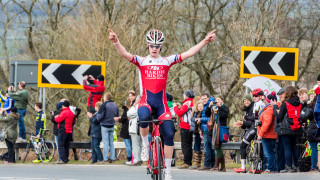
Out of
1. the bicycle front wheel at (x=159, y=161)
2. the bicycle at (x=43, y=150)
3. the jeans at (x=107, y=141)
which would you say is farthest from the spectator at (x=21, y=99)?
the bicycle front wheel at (x=159, y=161)

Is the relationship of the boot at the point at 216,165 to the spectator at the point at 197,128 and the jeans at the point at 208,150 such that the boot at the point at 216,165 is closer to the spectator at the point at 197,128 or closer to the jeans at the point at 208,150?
the jeans at the point at 208,150

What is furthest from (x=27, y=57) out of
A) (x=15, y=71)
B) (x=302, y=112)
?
(x=302, y=112)

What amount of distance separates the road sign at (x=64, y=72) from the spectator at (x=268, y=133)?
26.4 ft

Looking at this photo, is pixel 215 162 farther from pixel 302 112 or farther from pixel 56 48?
pixel 56 48

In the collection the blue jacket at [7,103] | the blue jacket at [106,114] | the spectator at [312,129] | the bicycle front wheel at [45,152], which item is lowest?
the bicycle front wheel at [45,152]

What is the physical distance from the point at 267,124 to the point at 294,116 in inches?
24.7

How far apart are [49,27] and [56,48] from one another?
2245 mm

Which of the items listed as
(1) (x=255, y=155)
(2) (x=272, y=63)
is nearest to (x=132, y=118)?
(2) (x=272, y=63)

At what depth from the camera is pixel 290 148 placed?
52.0 feet

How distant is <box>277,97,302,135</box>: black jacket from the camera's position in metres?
15.6

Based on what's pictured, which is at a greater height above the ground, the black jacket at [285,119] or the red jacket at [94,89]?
the red jacket at [94,89]

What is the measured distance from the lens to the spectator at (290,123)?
1568cm

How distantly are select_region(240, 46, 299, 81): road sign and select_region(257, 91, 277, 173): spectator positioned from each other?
8.09ft

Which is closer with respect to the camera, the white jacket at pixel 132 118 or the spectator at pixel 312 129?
the spectator at pixel 312 129
